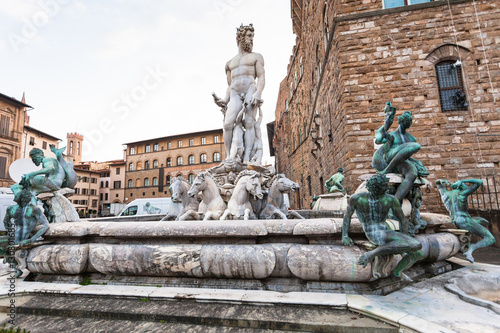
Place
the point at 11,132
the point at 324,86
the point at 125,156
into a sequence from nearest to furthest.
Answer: the point at 324,86 → the point at 11,132 → the point at 125,156

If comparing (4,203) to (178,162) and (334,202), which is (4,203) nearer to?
(334,202)

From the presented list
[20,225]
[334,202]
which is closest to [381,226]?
[20,225]

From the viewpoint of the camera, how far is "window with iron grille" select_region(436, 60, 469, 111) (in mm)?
9023

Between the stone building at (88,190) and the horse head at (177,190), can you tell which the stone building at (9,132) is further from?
the horse head at (177,190)

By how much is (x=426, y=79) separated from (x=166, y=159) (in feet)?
141

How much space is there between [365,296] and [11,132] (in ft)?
133

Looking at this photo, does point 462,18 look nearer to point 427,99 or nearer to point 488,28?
point 488,28

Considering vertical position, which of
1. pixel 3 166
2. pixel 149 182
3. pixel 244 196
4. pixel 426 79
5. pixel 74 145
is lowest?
pixel 244 196

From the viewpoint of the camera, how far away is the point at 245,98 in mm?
5949

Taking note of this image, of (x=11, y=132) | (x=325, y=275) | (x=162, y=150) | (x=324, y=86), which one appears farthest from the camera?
(x=162, y=150)

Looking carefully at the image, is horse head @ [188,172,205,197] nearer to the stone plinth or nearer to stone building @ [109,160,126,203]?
the stone plinth

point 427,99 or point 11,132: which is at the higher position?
point 11,132

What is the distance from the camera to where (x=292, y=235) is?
8.70ft

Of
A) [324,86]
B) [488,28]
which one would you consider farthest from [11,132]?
[488,28]
